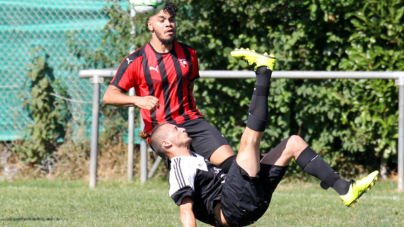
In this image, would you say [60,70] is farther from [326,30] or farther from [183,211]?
[183,211]

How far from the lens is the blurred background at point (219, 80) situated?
728 cm

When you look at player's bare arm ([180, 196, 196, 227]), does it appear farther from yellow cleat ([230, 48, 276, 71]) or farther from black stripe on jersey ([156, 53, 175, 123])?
black stripe on jersey ([156, 53, 175, 123])

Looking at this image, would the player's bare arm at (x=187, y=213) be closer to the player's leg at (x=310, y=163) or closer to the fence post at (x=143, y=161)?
the player's leg at (x=310, y=163)

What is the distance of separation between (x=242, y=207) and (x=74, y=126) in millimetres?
5137

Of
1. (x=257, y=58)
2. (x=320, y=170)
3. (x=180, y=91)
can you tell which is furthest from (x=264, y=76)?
(x=180, y=91)

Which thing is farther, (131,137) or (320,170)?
(131,137)

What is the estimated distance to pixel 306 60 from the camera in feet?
25.3

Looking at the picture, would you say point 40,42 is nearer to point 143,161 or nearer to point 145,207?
point 143,161

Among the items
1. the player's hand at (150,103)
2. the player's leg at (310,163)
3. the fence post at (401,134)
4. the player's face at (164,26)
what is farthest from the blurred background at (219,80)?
the player's leg at (310,163)

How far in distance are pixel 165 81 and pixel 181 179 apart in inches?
59.5

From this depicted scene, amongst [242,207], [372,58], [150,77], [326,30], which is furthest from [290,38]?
[242,207]

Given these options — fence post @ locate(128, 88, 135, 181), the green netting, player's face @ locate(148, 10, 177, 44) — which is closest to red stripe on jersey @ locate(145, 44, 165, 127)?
player's face @ locate(148, 10, 177, 44)

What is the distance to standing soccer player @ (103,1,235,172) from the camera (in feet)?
16.0

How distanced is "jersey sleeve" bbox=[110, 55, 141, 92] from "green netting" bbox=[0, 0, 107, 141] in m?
3.43
